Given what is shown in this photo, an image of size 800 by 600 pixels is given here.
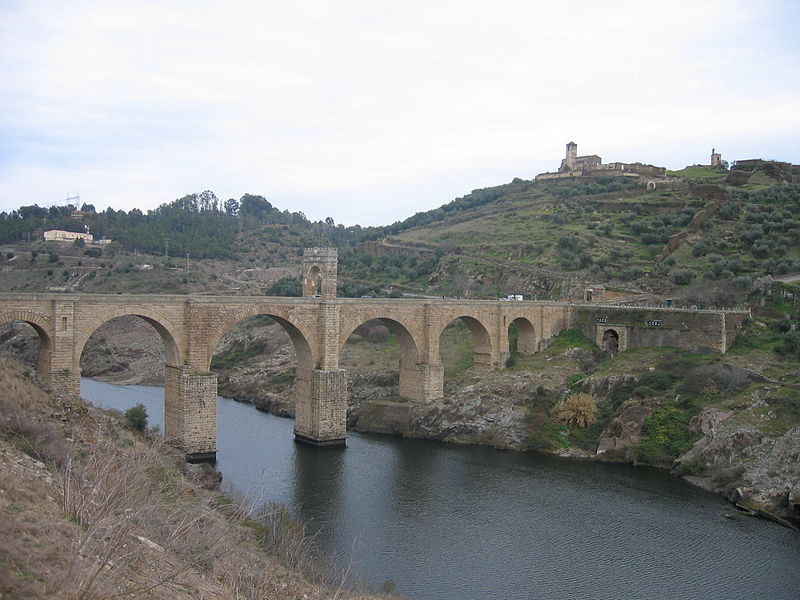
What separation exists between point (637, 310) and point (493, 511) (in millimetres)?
16997

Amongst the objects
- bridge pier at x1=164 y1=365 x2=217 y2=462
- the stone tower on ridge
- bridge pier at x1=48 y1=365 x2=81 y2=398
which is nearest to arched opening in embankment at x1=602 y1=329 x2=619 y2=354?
bridge pier at x1=164 y1=365 x2=217 y2=462

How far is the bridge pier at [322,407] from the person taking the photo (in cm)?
2767

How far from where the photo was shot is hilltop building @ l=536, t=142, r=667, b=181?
6694 centimetres

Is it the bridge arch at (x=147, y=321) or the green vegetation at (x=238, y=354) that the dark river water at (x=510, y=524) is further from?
the green vegetation at (x=238, y=354)

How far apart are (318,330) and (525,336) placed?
1342cm

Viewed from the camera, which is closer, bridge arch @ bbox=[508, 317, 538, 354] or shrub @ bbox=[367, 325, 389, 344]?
bridge arch @ bbox=[508, 317, 538, 354]

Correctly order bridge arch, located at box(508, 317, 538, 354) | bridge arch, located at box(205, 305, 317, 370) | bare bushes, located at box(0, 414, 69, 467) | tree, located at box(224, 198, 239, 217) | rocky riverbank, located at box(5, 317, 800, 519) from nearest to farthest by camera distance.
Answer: bare bushes, located at box(0, 414, 69, 467) → rocky riverbank, located at box(5, 317, 800, 519) → bridge arch, located at box(205, 305, 317, 370) → bridge arch, located at box(508, 317, 538, 354) → tree, located at box(224, 198, 239, 217)

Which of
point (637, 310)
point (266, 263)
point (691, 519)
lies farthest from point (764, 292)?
point (266, 263)

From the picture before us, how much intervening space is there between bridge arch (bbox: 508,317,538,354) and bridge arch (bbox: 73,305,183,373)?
59.5ft

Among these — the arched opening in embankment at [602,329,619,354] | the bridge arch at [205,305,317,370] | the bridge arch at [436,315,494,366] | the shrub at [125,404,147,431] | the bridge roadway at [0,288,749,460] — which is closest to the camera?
the shrub at [125,404,147,431]

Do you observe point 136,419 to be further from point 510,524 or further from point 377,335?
point 377,335

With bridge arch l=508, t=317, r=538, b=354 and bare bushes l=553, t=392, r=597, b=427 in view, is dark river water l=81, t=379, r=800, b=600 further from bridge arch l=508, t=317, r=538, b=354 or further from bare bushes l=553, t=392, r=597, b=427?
bridge arch l=508, t=317, r=538, b=354

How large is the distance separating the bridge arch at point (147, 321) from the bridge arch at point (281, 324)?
3.76 feet

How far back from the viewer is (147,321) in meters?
23.8
